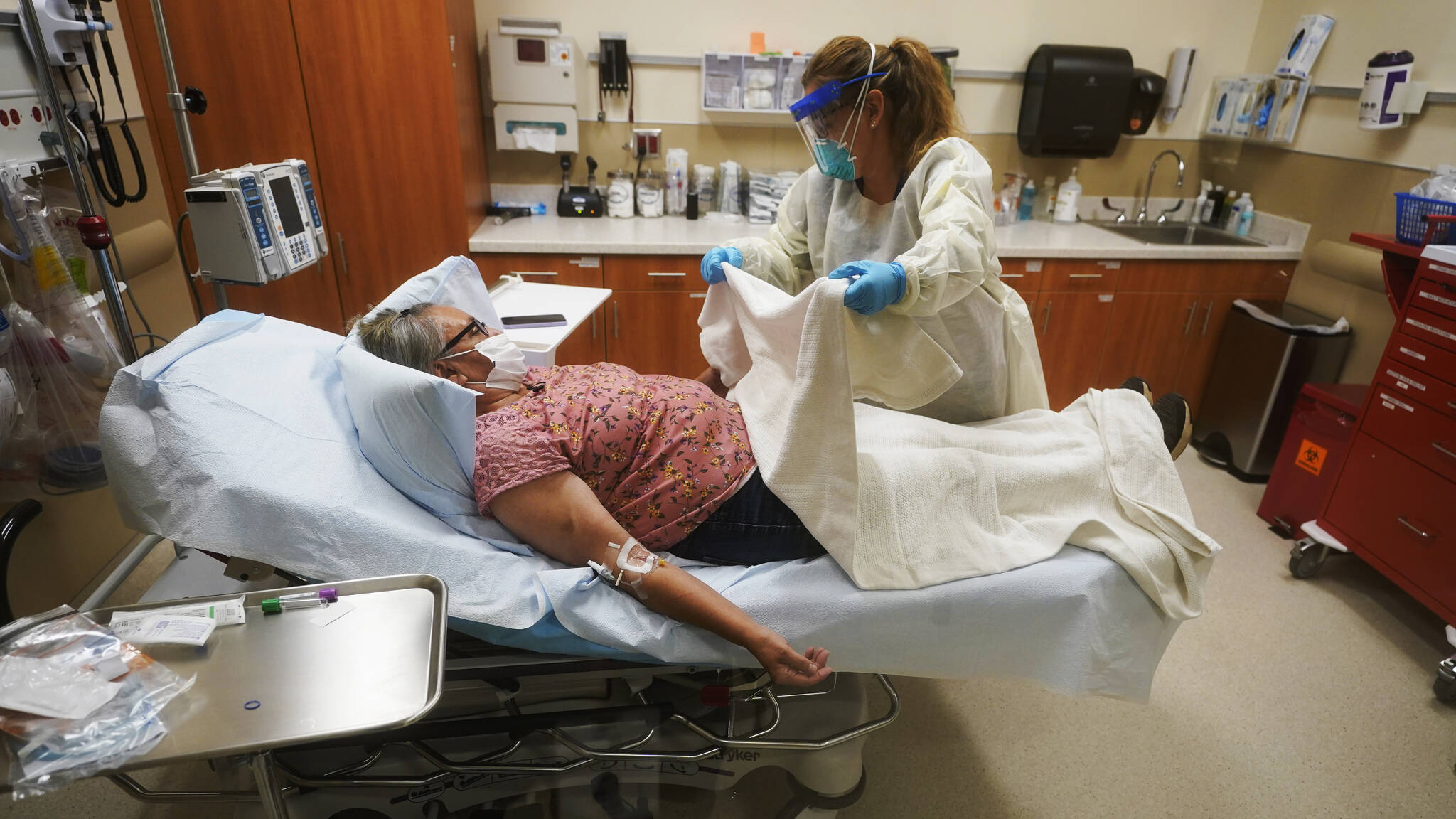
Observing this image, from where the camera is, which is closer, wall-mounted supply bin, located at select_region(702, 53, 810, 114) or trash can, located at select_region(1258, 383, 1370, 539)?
trash can, located at select_region(1258, 383, 1370, 539)

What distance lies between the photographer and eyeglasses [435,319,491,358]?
1490mm

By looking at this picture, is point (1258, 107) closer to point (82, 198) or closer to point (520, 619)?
point (520, 619)

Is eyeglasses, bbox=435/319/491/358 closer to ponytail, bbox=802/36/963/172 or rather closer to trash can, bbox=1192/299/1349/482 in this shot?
ponytail, bbox=802/36/963/172

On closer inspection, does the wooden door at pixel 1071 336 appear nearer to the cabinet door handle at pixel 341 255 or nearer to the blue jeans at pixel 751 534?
the blue jeans at pixel 751 534

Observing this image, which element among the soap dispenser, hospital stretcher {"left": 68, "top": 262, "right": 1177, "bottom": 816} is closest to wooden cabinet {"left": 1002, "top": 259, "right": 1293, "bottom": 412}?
the soap dispenser

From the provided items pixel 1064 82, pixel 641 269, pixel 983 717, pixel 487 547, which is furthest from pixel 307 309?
pixel 1064 82

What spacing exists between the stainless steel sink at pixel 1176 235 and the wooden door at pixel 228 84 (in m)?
3.35

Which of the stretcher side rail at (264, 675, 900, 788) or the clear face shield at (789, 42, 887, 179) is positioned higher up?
the clear face shield at (789, 42, 887, 179)

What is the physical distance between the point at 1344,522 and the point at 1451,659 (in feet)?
1.59

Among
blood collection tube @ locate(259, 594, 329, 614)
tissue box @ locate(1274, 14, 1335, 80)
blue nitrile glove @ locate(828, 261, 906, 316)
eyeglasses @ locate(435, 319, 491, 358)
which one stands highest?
tissue box @ locate(1274, 14, 1335, 80)

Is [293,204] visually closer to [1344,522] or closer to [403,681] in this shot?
[403,681]

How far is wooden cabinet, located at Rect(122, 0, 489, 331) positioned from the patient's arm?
186cm

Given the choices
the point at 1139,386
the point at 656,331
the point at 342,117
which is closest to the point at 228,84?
the point at 342,117

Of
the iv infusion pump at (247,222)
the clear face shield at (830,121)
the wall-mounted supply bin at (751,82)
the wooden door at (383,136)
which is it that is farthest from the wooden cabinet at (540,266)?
the clear face shield at (830,121)
